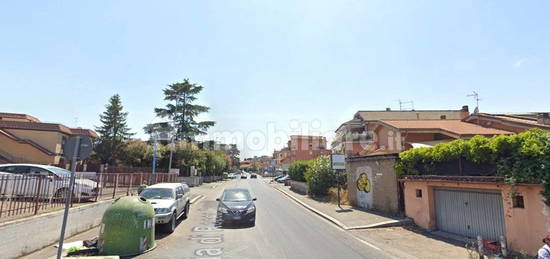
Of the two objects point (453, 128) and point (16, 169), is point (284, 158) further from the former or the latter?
point (16, 169)

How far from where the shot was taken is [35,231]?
8.30 metres

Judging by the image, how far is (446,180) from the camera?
36.4 feet

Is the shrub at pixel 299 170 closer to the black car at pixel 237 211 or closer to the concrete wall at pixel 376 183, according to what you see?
the concrete wall at pixel 376 183

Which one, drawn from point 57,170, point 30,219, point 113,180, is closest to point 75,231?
point 30,219

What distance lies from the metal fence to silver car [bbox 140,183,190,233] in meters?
2.32

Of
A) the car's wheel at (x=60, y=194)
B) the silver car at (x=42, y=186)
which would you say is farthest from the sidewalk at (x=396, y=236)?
the car's wheel at (x=60, y=194)

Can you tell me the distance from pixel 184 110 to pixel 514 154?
47.8 m

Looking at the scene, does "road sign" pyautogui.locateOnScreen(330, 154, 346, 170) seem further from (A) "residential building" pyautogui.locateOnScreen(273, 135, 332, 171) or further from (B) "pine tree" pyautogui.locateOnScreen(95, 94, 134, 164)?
(A) "residential building" pyautogui.locateOnScreen(273, 135, 332, 171)

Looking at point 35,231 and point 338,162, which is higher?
point 338,162

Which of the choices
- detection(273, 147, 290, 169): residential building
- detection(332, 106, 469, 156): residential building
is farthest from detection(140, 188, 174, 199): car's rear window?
detection(273, 147, 290, 169): residential building

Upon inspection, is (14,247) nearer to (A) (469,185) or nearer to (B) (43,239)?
(B) (43,239)

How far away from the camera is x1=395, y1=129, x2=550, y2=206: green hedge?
775 cm

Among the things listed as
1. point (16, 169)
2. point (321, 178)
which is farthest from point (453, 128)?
point (16, 169)

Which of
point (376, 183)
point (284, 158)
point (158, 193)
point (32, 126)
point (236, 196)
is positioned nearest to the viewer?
point (158, 193)
